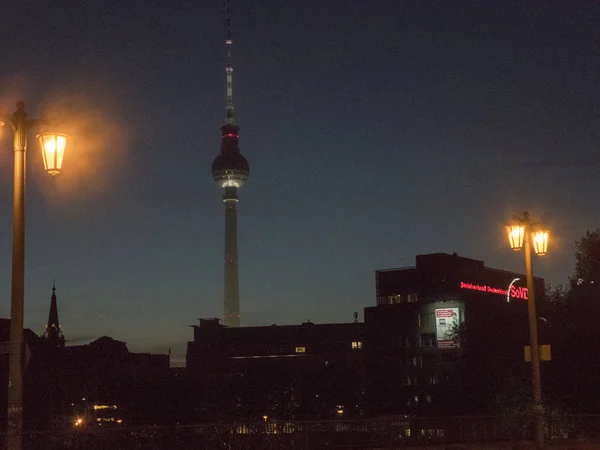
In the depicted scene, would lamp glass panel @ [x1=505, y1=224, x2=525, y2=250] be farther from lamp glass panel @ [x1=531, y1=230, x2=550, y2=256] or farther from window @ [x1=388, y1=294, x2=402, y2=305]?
window @ [x1=388, y1=294, x2=402, y2=305]

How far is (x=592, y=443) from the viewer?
1253 inches

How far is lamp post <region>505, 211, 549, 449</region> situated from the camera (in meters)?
27.8

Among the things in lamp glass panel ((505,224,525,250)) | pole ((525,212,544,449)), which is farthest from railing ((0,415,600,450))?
lamp glass panel ((505,224,525,250))

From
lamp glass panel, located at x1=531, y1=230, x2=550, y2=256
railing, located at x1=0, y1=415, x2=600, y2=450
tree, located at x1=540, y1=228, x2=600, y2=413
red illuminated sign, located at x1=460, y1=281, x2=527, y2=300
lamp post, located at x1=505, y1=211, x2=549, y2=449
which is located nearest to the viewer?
railing, located at x1=0, y1=415, x2=600, y2=450

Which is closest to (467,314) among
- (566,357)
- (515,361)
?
(515,361)

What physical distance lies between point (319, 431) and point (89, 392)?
130 metres

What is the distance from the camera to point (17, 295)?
1291cm

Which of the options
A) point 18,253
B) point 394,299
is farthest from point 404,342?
point 18,253

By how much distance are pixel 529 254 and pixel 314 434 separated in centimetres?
946

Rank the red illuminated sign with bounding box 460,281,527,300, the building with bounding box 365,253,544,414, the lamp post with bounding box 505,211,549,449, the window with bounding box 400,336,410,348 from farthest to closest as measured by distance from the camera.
A: the red illuminated sign with bounding box 460,281,527,300 → the window with bounding box 400,336,410,348 → the building with bounding box 365,253,544,414 → the lamp post with bounding box 505,211,549,449

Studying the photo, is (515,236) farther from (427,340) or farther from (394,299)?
(394,299)

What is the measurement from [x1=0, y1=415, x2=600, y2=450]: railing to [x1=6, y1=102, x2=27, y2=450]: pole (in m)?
6.00

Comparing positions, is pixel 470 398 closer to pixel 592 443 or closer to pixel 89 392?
pixel 592 443

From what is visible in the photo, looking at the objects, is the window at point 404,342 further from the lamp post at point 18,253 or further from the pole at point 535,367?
the lamp post at point 18,253
